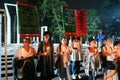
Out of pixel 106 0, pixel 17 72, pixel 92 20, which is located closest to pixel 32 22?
pixel 17 72

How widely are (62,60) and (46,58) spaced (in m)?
1.39

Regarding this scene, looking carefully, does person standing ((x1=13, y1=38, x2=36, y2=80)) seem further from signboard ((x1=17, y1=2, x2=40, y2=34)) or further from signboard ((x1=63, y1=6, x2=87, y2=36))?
signboard ((x1=63, y1=6, x2=87, y2=36))

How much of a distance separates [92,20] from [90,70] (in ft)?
93.7

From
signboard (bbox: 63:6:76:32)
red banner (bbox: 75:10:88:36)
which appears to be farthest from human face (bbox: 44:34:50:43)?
red banner (bbox: 75:10:88:36)

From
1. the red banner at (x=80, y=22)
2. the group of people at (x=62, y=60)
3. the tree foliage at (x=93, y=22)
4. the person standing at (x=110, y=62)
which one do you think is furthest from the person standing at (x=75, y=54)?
the tree foliage at (x=93, y=22)

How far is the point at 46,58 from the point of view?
9.45m

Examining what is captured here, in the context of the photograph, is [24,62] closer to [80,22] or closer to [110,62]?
[110,62]

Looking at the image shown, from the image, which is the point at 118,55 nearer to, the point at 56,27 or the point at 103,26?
the point at 56,27

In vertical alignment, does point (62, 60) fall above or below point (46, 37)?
below

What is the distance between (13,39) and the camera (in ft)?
87.6

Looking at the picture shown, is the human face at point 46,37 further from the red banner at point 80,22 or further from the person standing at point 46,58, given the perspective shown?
the red banner at point 80,22

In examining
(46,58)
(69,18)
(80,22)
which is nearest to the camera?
(46,58)

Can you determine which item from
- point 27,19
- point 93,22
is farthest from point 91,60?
point 93,22

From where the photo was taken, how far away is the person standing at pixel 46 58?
30.9 ft
